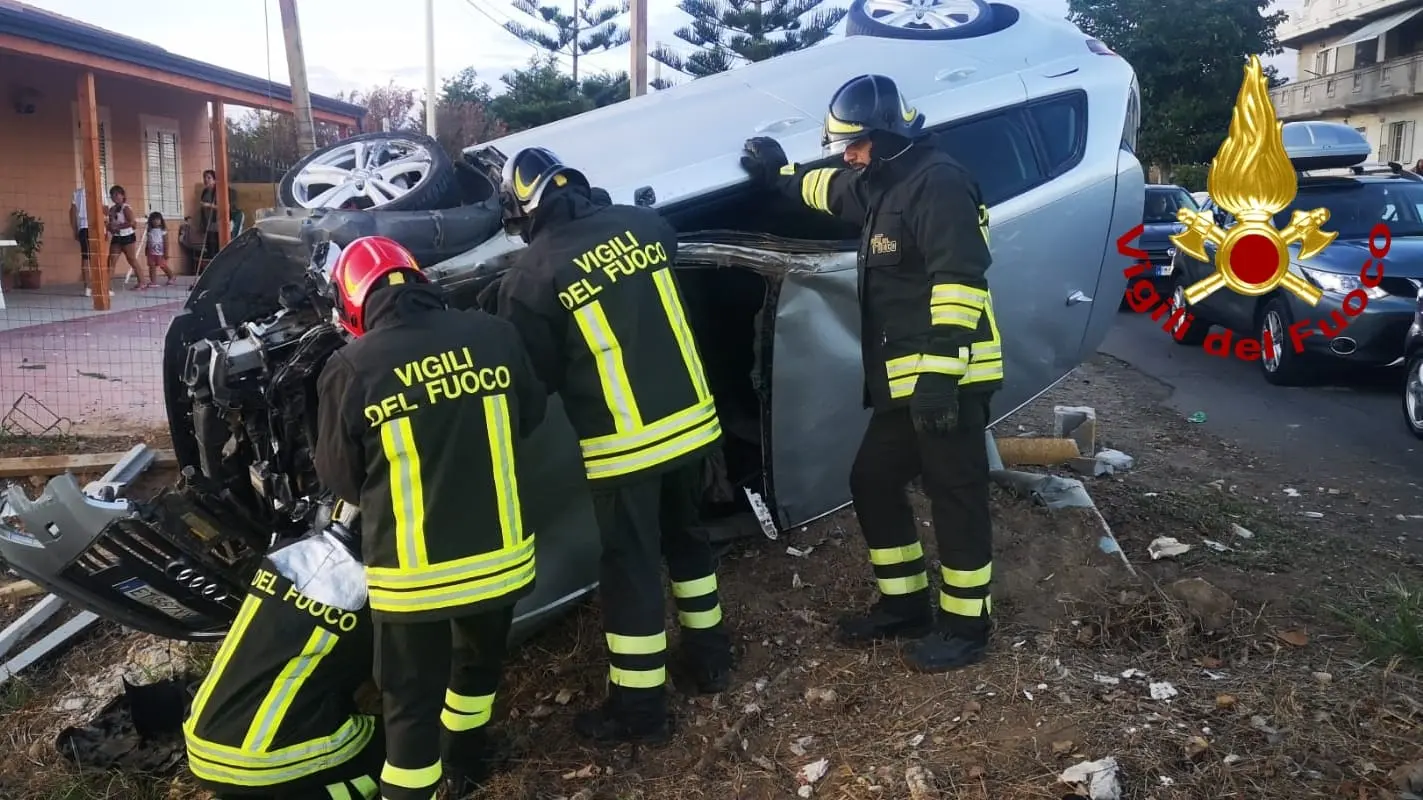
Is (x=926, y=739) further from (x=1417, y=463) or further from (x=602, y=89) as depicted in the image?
(x=602, y=89)

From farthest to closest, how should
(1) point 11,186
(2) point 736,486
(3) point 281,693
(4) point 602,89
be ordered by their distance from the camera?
(4) point 602,89, (1) point 11,186, (2) point 736,486, (3) point 281,693

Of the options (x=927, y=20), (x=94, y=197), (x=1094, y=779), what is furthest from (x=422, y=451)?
(x=94, y=197)

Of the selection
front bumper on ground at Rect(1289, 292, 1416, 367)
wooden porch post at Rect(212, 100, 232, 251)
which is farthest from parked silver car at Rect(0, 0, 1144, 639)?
wooden porch post at Rect(212, 100, 232, 251)

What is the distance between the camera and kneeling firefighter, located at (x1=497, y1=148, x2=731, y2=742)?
3.04 m

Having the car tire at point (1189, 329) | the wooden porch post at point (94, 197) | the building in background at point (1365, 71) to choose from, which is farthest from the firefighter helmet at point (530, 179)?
the building in background at point (1365, 71)

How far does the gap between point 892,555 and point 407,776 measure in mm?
1656

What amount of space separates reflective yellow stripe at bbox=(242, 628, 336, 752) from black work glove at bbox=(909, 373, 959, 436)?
1752mm

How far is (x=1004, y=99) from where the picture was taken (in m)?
4.34

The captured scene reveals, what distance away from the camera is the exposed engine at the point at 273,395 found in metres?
3.23

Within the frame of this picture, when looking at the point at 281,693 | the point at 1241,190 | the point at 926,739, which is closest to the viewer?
the point at 281,693

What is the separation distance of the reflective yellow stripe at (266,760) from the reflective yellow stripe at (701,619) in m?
1.07

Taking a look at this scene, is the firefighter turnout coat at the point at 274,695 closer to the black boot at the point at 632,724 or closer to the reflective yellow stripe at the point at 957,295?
the black boot at the point at 632,724

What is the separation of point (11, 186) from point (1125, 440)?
12817 millimetres

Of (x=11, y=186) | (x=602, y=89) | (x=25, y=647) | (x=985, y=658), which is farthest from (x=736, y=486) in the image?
(x=602, y=89)
